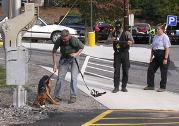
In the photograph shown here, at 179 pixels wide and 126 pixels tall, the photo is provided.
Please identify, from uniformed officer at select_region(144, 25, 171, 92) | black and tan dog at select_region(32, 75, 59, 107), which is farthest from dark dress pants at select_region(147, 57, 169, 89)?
black and tan dog at select_region(32, 75, 59, 107)

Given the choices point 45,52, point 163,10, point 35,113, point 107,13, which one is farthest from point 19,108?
point 163,10

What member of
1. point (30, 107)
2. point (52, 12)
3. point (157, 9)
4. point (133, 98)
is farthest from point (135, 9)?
point (30, 107)

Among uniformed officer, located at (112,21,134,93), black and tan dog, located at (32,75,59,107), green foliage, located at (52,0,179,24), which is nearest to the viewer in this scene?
black and tan dog, located at (32,75,59,107)

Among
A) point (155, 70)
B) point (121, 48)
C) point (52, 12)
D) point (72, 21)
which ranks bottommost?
point (155, 70)

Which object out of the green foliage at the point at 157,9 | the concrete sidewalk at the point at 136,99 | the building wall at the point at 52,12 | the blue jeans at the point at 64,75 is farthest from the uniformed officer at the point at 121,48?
the building wall at the point at 52,12

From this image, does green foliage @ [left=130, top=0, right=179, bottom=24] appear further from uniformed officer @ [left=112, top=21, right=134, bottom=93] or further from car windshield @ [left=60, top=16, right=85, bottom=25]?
uniformed officer @ [left=112, top=21, right=134, bottom=93]

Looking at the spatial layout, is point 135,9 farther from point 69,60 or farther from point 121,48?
point 69,60

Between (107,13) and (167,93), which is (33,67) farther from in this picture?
(107,13)

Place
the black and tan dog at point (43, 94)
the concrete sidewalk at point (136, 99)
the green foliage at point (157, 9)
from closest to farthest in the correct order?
the black and tan dog at point (43, 94) → the concrete sidewalk at point (136, 99) → the green foliage at point (157, 9)

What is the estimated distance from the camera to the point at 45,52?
2486 cm

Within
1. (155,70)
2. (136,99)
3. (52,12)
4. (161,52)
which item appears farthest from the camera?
(52,12)

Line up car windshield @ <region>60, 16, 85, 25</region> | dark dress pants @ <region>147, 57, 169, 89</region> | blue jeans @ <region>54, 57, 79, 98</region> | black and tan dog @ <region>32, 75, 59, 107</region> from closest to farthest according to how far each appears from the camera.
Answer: black and tan dog @ <region>32, 75, 59, 107</region> < blue jeans @ <region>54, 57, 79, 98</region> < dark dress pants @ <region>147, 57, 169, 89</region> < car windshield @ <region>60, 16, 85, 25</region>

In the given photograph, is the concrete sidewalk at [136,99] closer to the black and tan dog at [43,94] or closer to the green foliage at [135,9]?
the black and tan dog at [43,94]

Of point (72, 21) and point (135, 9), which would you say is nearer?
point (72, 21)
